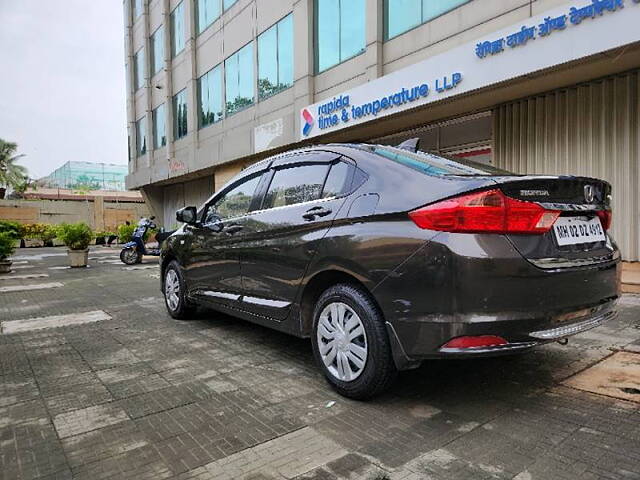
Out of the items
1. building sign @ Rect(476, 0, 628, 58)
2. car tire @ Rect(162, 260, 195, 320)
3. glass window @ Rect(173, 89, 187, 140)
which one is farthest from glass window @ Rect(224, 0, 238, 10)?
car tire @ Rect(162, 260, 195, 320)

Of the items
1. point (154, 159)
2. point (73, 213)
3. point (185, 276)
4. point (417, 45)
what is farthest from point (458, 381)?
point (73, 213)

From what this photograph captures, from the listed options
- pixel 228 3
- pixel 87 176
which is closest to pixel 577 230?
pixel 228 3

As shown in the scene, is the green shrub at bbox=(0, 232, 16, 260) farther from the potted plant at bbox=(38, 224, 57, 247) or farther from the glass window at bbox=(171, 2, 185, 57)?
the glass window at bbox=(171, 2, 185, 57)

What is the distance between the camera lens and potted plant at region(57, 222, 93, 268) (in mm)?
12516

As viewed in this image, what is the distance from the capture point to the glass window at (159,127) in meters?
24.9

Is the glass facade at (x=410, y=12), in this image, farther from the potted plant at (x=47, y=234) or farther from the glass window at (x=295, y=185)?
the potted plant at (x=47, y=234)

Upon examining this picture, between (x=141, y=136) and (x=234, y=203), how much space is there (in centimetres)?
2708

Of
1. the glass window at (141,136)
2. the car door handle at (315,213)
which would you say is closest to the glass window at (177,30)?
the glass window at (141,136)

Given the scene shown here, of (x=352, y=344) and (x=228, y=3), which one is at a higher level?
(x=228, y=3)

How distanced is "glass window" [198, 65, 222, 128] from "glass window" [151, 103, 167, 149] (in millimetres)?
4472

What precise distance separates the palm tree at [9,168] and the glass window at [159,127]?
76.8 ft

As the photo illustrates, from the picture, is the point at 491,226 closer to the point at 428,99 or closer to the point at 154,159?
the point at 428,99

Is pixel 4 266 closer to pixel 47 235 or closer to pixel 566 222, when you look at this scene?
pixel 566 222

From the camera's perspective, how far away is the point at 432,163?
2922 millimetres
